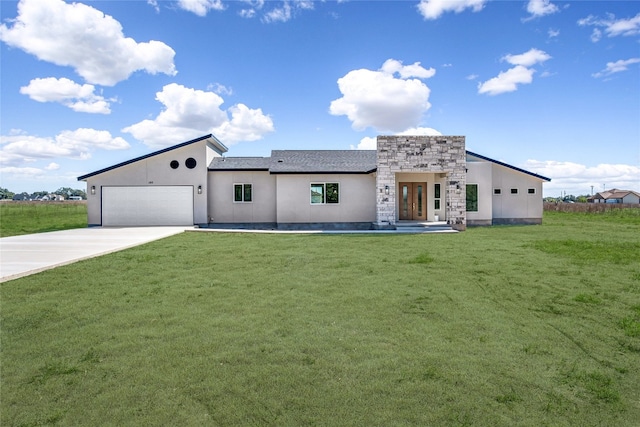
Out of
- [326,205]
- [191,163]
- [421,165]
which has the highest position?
[191,163]

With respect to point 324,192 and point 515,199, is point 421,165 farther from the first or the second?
point 515,199

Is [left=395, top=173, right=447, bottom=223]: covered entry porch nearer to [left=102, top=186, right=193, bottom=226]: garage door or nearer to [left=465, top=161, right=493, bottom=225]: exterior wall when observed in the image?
[left=465, top=161, right=493, bottom=225]: exterior wall

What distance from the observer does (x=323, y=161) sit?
20.3 meters

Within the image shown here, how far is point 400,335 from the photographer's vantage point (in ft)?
14.4

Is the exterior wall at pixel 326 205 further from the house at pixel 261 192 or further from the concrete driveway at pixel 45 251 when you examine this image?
the concrete driveway at pixel 45 251

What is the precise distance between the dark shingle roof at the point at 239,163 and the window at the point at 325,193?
3.01 meters

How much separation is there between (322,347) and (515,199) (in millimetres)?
20600

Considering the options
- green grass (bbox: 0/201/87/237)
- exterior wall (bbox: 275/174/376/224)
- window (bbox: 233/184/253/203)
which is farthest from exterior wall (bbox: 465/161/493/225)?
green grass (bbox: 0/201/87/237)

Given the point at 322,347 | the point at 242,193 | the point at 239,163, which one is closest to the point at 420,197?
the point at 242,193

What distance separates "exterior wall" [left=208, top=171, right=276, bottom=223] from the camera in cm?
1952

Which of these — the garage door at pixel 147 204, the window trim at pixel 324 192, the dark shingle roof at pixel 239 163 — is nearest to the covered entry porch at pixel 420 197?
the window trim at pixel 324 192

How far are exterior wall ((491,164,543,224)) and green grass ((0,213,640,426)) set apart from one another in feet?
45.7

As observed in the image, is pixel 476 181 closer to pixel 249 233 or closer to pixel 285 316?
pixel 249 233

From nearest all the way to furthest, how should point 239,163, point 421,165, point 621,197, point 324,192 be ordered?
point 421,165, point 324,192, point 239,163, point 621,197
